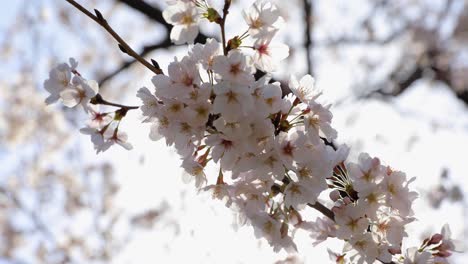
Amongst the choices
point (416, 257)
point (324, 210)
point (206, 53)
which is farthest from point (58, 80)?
point (416, 257)

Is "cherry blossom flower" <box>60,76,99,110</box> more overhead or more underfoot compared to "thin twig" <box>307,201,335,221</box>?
more overhead

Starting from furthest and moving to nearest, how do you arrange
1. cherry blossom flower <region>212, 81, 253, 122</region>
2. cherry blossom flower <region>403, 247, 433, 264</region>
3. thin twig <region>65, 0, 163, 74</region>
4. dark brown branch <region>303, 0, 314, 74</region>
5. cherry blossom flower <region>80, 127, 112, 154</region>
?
dark brown branch <region>303, 0, 314, 74</region>, cherry blossom flower <region>80, 127, 112, 154</region>, cherry blossom flower <region>403, 247, 433, 264</region>, thin twig <region>65, 0, 163, 74</region>, cherry blossom flower <region>212, 81, 253, 122</region>

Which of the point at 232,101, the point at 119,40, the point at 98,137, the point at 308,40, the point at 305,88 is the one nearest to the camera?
the point at 232,101

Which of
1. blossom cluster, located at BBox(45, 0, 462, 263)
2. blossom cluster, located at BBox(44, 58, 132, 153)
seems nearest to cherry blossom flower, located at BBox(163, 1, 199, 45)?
blossom cluster, located at BBox(45, 0, 462, 263)

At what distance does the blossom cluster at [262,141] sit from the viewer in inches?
44.6

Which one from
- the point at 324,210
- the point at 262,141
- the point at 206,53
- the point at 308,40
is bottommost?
the point at 324,210

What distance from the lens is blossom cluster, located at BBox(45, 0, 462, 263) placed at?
1.13 m

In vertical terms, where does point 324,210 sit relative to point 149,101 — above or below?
below

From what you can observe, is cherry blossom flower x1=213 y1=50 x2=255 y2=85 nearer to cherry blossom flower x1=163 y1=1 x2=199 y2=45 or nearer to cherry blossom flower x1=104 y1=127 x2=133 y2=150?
cherry blossom flower x1=163 y1=1 x2=199 y2=45

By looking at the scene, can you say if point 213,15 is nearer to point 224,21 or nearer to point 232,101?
point 224,21

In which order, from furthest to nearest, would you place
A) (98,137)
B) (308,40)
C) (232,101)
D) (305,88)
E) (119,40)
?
(308,40) < (98,137) < (305,88) < (119,40) < (232,101)

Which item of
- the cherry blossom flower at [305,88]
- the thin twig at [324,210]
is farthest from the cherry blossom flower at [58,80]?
the thin twig at [324,210]

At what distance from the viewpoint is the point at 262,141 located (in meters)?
1.14

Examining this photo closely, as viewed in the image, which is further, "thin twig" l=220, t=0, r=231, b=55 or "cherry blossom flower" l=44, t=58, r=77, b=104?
"cherry blossom flower" l=44, t=58, r=77, b=104
